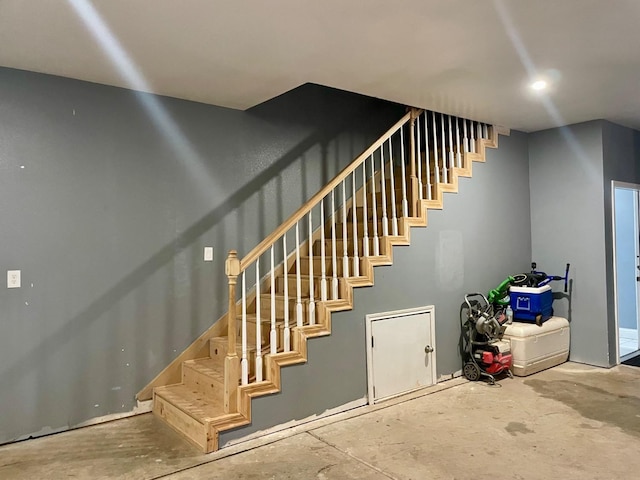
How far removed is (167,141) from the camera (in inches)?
153

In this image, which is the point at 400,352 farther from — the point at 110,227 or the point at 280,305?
the point at 110,227

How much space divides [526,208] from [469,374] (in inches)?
83.4

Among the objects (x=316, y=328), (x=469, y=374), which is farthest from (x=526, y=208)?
(x=316, y=328)

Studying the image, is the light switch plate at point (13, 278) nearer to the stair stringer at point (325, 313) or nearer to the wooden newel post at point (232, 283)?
the wooden newel post at point (232, 283)

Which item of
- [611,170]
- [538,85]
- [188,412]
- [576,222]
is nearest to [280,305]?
[188,412]

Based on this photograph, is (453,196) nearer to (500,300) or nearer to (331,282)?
(500,300)

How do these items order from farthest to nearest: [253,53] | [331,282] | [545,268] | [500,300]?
1. [545,268]
2. [500,300]
3. [331,282]
4. [253,53]

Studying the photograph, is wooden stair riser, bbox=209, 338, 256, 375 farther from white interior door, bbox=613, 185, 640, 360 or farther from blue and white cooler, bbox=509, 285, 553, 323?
white interior door, bbox=613, 185, 640, 360

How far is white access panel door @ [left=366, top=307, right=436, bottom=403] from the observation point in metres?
3.96

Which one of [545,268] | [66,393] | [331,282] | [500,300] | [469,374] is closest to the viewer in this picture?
[66,393]

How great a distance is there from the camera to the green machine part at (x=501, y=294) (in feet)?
16.0

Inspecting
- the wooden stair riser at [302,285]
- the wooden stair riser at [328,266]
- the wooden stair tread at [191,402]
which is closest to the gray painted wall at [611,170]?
the wooden stair riser at [328,266]

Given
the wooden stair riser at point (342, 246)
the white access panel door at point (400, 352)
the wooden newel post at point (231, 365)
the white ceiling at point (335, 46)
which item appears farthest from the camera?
the wooden stair riser at point (342, 246)

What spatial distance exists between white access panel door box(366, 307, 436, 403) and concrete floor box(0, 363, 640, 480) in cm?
18
